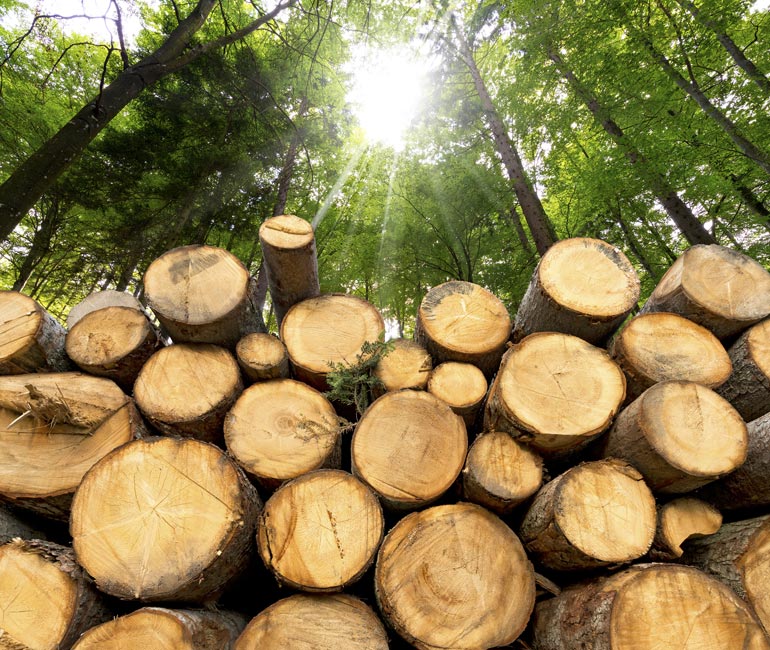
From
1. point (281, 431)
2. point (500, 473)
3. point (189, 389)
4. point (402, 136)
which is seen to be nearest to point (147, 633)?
point (281, 431)

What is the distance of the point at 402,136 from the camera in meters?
9.23

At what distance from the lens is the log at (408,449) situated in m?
1.59

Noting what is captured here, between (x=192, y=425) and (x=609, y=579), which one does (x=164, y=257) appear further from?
(x=609, y=579)

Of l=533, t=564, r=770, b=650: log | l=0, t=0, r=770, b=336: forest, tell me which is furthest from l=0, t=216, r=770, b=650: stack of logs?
l=0, t=0, r=770, b=336: forest

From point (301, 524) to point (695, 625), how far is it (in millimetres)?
1418

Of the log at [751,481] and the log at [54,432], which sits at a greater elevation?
the log at [54,432]

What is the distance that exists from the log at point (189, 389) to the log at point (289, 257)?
582mm

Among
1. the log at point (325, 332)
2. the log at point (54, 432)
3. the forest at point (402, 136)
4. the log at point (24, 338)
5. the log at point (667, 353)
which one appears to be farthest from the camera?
the forest at point (402, 136)

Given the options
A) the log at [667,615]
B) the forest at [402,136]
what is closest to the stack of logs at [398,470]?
the log at [667,615]

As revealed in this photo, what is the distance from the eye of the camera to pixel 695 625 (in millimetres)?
1207

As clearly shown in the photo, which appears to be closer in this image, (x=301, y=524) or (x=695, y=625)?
(x=695, y=625)

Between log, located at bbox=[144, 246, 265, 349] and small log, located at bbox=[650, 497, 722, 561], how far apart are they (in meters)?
2.33

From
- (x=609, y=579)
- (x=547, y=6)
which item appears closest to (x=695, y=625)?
(x=609, y=579)

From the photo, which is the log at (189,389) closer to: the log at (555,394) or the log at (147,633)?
the log at (147,633)
